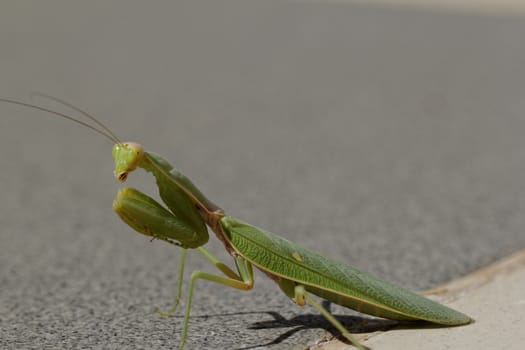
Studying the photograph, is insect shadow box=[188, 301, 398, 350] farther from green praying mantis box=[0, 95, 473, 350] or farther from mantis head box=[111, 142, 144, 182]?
mantis head box=[111, 142, 144, 182]

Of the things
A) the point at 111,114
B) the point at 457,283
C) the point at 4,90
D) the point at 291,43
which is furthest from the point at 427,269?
the point at 291,43

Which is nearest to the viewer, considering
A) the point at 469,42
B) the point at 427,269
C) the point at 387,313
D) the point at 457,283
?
the point at 387,313

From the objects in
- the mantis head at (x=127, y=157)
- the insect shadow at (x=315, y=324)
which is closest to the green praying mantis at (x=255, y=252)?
the mantis head at (x=127, y=157)

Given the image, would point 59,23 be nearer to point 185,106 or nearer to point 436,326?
point 185,106

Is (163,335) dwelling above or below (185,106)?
below

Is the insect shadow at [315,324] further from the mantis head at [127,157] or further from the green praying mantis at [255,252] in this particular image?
the mantis head at [127,157]

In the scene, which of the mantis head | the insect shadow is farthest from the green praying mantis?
the insect shadow

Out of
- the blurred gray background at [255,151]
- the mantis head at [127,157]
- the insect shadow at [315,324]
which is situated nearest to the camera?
the mantis head at [127,157]
